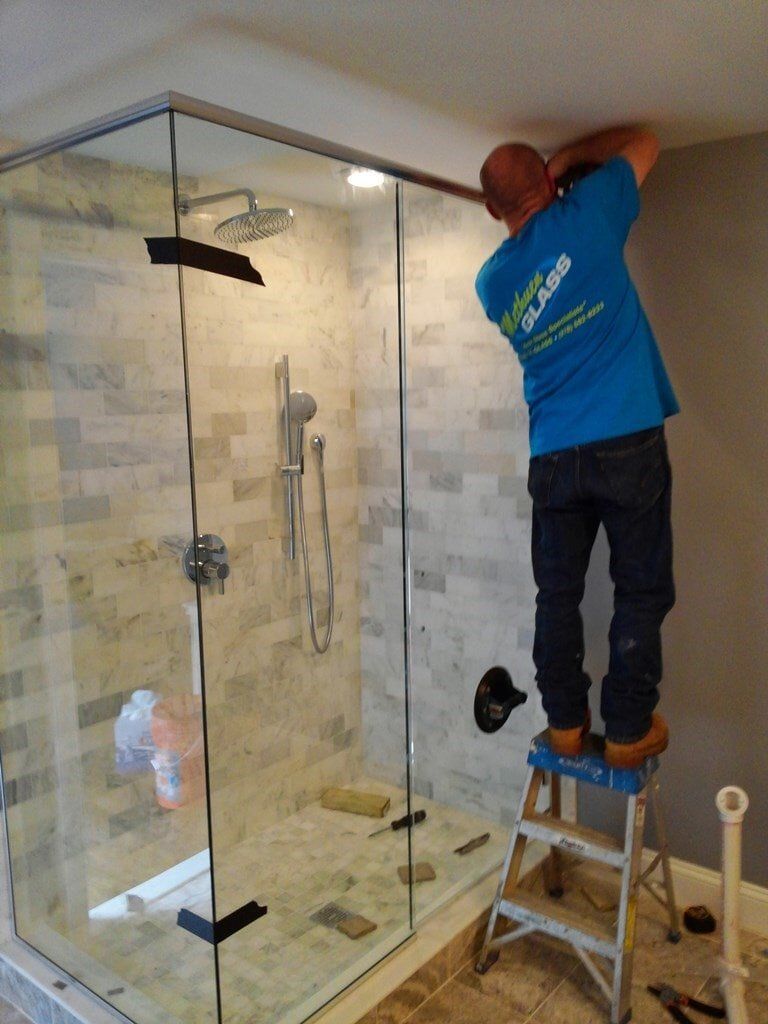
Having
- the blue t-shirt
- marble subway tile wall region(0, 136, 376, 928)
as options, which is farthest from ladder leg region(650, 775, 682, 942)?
marble subway tile wall region(0, 136, 376, 928)

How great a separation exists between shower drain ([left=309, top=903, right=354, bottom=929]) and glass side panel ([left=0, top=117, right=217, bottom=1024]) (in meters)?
0.42

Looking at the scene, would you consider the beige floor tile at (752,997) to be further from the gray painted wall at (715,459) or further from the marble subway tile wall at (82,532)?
the marble subway tile wall at (82,532)

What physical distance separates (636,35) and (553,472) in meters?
0.96

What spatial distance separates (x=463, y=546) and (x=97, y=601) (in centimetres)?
124

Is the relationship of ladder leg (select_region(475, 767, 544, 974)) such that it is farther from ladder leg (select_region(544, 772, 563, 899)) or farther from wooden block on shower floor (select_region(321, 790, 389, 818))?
wooden block on shower floor (select_region(321, 790, 389, 818))

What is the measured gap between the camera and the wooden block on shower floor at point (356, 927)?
2.24 m

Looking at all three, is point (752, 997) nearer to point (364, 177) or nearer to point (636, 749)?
point (636, 749)

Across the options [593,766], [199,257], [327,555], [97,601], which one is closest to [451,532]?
[327,555]

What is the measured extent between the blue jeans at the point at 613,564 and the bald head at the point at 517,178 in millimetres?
601

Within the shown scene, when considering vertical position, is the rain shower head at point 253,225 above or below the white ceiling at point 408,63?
below

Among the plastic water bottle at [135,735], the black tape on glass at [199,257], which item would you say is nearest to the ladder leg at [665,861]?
the plastic water bottle at [135,735]

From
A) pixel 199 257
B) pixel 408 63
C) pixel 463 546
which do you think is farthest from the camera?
pixel 463 546

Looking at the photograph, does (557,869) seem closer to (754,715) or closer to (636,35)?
(754,715)

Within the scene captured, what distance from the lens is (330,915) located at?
2.30 m
